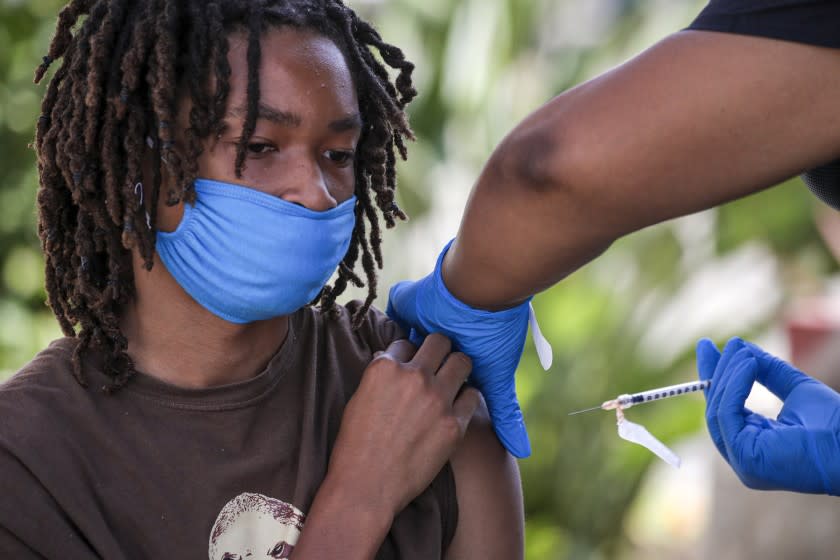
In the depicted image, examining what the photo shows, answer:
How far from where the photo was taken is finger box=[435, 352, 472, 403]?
1907 mm

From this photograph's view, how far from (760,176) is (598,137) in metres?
0.21

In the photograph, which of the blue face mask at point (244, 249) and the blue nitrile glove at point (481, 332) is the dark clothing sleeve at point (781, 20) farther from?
the blue face mask at point (244, 249)

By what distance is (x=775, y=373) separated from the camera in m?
2.09

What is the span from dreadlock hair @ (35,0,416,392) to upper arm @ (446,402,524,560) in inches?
25.4

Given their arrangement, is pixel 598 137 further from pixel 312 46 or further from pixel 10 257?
pixel 10 257

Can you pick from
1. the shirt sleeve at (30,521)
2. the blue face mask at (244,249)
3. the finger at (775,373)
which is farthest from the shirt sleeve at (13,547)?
the finger at (775,373)

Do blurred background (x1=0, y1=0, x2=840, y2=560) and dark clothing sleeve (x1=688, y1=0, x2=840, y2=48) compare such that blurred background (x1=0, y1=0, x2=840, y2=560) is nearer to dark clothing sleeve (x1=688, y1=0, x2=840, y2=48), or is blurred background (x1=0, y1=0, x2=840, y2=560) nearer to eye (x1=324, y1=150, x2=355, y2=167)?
eye (x1=324, y1=150, x2=355, y2=167)

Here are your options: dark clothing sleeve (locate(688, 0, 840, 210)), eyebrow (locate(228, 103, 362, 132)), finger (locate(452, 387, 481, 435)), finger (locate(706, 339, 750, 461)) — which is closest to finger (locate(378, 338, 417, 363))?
finger (locate(452, 387, 481, 435))

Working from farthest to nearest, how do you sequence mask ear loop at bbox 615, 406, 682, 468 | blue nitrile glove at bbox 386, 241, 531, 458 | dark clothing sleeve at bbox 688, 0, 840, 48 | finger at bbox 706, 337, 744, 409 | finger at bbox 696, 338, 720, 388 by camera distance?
finger at bbox 696, 338, 720, 388 < finger at bbox 706, 337, 744, 409 < mask ear loop at bbox 615, 406, 682, 468 < blue nitrile glove at bbox 386, 241, 531, 458 < dark clothing sleeve at bbox 688, 0, 840, 48

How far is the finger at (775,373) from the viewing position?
207cm

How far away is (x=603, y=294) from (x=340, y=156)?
2.44m

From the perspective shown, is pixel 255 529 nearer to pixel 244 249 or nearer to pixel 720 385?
pixel 244 249

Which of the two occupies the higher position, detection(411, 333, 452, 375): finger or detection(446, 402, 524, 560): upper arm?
detection(411, 333, 452, 375): finger

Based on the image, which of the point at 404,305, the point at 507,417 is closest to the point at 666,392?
the point at 507,417
